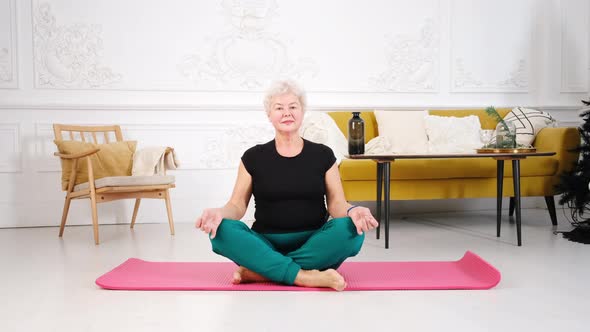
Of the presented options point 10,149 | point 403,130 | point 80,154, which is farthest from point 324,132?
point 10,149

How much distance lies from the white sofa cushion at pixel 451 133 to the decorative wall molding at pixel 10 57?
3.39m

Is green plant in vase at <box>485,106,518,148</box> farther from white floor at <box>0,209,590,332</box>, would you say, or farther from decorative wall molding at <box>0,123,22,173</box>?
decorative wall molding at <box>0,123,22,173</box>

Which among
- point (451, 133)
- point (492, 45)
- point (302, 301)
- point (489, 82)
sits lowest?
point (302, 301)

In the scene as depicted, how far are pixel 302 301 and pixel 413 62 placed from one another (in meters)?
3.44

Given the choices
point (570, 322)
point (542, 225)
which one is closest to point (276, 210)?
point (570, 322)

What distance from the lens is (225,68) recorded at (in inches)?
191

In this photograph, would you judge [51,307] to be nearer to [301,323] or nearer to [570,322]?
[301,323]

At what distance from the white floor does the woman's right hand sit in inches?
11.2

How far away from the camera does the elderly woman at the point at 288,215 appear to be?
7.32ft

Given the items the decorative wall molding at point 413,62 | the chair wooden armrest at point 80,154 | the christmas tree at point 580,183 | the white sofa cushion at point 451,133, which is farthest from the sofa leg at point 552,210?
the chair wooden armrest at point 80,154

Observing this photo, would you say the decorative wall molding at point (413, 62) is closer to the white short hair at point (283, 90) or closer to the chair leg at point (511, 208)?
the chair leg at point (511, 208)

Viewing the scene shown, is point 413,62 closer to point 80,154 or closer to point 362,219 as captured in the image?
point 80,154

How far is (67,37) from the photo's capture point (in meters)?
4.63

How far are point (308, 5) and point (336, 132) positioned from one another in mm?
1277
